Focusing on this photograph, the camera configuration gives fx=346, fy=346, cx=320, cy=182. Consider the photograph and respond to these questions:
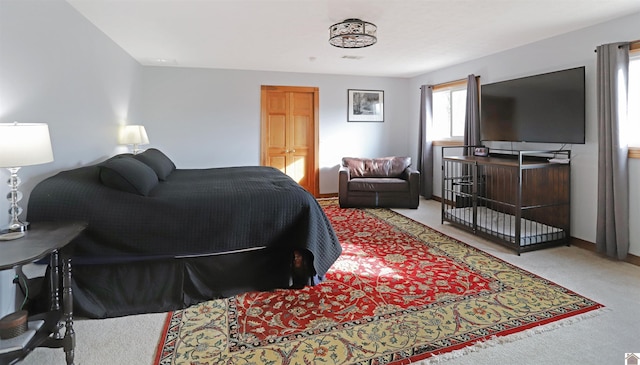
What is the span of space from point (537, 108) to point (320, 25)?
2576mm

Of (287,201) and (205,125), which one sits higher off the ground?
(205,125)

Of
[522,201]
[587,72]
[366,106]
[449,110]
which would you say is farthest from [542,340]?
[366,106]

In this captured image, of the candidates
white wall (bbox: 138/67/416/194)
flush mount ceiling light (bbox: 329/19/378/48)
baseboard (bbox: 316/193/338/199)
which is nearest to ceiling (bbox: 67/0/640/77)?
flush mount ceiling light (bbox: 329/19/378/48)

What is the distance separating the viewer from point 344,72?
20.3 ft

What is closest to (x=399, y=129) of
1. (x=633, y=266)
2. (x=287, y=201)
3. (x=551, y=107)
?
(x=551, y=107)

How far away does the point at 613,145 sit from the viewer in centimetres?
321

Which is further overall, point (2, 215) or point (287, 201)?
point (287, 201)

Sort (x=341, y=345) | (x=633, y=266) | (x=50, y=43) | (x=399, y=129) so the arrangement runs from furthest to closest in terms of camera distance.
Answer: (x=399, y=129) < (x=633, y=266) < (x=50, y=43) < (x=341, y=345)

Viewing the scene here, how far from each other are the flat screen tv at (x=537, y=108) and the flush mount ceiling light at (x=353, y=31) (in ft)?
6.50

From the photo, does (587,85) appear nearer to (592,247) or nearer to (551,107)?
(551,107)

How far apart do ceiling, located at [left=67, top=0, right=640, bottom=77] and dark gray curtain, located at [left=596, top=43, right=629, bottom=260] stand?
1.42 feet

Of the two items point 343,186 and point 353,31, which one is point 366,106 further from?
point 353,31

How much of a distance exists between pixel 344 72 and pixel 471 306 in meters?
4.78

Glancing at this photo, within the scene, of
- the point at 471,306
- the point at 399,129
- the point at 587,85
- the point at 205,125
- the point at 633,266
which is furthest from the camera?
the point at 399,129
